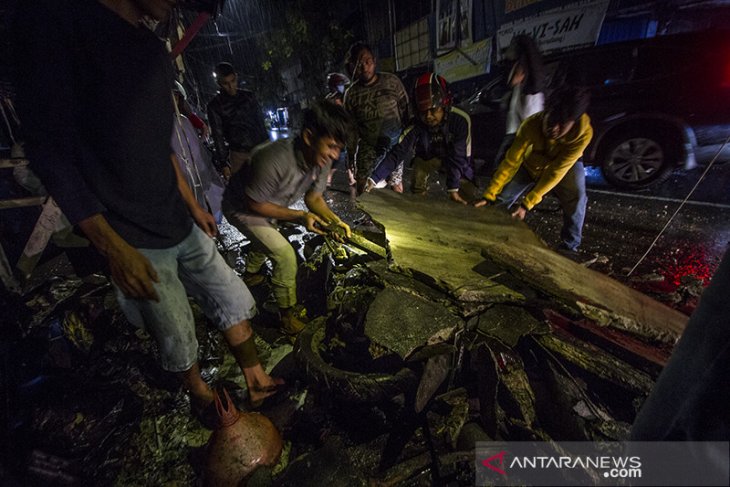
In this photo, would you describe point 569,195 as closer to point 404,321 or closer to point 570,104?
point 570,104

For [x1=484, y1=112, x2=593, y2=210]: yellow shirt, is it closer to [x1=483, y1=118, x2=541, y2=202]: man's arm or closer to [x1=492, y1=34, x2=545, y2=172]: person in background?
[x1=483, y1=118, x2=541, y2=202]: man's arm

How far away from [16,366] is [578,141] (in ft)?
17.4

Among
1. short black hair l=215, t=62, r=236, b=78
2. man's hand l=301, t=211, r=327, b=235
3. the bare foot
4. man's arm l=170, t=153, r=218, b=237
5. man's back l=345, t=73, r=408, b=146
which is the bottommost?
the bare foot

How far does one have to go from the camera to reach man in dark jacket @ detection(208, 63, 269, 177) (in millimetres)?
4473

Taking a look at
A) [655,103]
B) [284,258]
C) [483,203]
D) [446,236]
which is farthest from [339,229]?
[655,103]

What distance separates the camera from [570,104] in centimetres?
259

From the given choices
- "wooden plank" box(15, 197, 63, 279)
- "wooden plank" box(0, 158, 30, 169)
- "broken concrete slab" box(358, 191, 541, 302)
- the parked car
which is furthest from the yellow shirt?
"wooden plank" box(0, 158, 30, 169)

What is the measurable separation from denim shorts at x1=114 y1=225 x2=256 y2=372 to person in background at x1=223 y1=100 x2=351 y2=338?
2.15 feet

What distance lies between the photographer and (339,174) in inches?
323

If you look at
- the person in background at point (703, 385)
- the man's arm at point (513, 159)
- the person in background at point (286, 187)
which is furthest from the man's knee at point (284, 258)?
the man's arm at point (513, 159)

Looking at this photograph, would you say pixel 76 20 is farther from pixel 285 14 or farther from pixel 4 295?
pixel 285 14

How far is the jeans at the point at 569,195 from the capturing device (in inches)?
124

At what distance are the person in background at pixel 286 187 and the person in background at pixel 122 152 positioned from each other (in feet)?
2.34

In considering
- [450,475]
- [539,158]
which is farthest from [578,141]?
[450,475]
